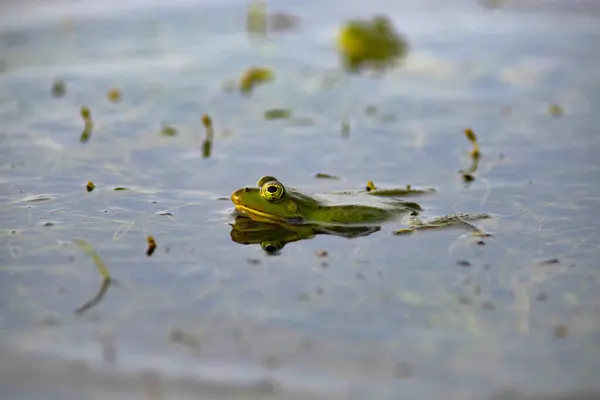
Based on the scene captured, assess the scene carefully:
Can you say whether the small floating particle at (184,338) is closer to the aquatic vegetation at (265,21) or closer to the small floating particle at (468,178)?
→ the small floating particle at (468,178)

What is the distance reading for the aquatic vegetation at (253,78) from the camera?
9.85 meters

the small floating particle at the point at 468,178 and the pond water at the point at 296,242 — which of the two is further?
the small floating particle at the point at 468,178

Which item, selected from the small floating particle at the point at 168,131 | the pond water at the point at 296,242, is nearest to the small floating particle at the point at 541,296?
the pond water at the point at 296,242

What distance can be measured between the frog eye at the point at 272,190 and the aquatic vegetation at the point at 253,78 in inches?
176

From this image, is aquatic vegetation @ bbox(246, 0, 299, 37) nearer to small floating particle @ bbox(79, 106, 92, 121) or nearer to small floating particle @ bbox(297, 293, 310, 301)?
small floating particle @ bbox(79, 106, 92, 121)

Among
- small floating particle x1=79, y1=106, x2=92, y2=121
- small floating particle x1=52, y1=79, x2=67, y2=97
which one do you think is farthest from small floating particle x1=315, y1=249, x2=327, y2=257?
small floating particle x1=52, y1=79, x2=67, y2=97

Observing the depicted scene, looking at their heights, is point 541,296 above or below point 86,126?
Answer: below

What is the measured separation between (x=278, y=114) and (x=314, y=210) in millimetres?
3254

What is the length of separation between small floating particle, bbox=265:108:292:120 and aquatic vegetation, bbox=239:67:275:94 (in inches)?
41.6

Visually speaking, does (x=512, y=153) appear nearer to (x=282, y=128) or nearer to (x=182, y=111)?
(x=282, y=128)

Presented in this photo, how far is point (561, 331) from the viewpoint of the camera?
4074mm

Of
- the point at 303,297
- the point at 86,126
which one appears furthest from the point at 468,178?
the point at 86,126

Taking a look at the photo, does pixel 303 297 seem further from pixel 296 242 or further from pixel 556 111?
pixel 556 111

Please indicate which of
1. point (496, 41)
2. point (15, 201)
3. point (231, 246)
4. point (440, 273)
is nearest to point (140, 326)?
point (231, 246)
